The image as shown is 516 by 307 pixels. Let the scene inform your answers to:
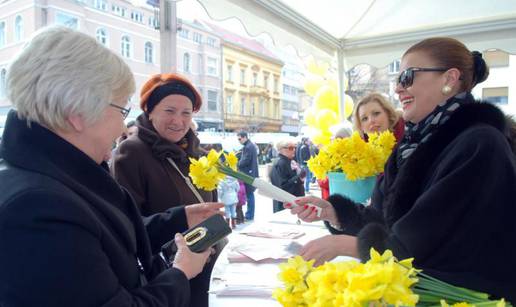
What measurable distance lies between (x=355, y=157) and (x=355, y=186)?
0.20 meters

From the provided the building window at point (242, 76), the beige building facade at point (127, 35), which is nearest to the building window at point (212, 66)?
the beige building facade at point (127, 35)

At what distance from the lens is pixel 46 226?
827 millimetres

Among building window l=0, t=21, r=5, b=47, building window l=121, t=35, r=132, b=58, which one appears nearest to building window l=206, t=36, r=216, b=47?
building window l=121, t=35, r=132, b=58

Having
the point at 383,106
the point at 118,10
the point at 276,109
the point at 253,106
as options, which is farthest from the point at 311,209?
the point at 276,109

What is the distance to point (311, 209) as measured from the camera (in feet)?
5.93

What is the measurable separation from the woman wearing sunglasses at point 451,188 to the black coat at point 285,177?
4539 millimetres

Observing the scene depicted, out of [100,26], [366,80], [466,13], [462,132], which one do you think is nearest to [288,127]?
[366,80]

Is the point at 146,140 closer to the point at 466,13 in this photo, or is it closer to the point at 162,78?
the point at 162,78

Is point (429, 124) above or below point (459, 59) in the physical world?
below

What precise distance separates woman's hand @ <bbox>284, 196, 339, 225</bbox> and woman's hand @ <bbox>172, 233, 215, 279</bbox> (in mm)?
629

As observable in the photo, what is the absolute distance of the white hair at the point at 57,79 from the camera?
98 cm

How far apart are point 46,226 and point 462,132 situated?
1290 millimetres

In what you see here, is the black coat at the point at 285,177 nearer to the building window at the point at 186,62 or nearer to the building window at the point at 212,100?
the building window at the point at 186,62

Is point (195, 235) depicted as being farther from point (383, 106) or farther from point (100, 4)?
point (100, 4)
